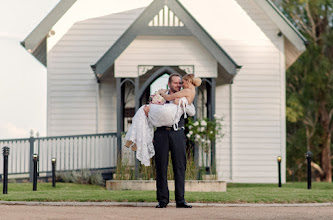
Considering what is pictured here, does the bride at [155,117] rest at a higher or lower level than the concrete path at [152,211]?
higher

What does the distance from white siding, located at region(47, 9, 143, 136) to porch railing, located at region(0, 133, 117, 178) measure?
69cm

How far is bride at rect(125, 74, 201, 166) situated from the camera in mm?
10641

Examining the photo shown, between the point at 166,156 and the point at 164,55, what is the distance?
7.70 m

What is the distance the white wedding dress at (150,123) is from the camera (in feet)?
34.9

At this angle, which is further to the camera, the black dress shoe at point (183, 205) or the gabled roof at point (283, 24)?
the gabled roof at point (283, 24)

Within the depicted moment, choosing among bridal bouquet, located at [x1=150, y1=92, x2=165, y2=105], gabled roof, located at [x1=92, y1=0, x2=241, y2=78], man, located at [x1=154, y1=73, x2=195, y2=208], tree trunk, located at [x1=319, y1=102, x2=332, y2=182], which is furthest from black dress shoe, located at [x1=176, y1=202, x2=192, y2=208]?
tree trunk, located at [x1=319, y1=102, x2=332, y2=182]

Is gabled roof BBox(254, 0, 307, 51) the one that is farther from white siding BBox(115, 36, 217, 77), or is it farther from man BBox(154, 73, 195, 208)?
man BBox(154, 73, 195, 208)

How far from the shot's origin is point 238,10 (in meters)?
21.9

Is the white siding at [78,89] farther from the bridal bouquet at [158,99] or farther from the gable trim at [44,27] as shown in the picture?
the bridal bouquet at [158,99]

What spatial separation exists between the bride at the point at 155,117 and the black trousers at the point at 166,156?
0.49 feet

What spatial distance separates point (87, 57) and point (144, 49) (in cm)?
389

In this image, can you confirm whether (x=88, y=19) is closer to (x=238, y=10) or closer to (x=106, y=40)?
(x=106, y=40)

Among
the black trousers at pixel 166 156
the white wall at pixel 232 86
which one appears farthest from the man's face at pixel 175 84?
the white wall at pixel 232 86

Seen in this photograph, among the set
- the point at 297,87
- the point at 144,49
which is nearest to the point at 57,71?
the point at 144,49
